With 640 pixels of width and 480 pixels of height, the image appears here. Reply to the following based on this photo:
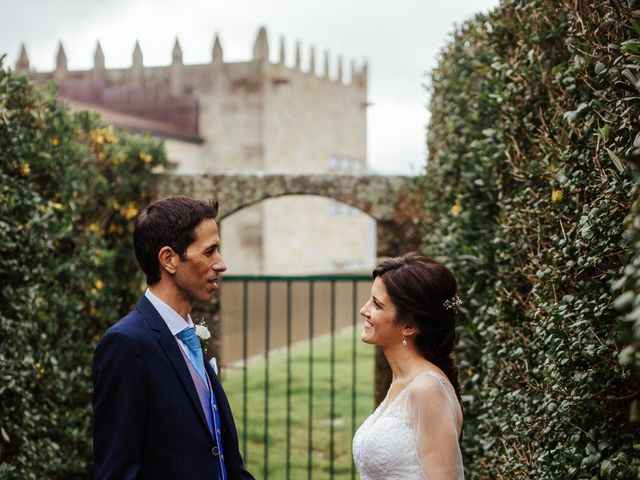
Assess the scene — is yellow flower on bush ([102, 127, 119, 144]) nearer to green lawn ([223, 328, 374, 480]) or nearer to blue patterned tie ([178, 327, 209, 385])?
green lawn ([223, 328, 374, 480])

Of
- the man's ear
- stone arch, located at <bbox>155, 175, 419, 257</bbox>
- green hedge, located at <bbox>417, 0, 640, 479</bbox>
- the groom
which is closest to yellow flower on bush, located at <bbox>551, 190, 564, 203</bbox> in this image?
green hedge, located at <bbox>417, 0, 640, 479</bbox>

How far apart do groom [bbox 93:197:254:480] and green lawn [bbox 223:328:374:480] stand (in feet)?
10.3

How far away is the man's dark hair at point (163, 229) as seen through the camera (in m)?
2.60

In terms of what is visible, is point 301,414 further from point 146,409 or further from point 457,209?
point 146,409

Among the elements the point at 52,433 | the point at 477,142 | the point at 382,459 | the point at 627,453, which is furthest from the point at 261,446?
the point at 627,453

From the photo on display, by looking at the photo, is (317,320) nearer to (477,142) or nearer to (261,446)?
(261,446)

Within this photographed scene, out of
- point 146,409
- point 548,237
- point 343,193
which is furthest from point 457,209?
point 146,409

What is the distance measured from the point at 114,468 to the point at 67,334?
9.90 feet

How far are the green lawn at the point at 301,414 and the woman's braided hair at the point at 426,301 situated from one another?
294 centimetres

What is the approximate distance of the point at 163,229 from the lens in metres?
2.60

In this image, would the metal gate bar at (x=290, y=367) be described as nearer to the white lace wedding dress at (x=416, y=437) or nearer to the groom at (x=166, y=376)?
the white lace wedding dress at (x=416, y=437)

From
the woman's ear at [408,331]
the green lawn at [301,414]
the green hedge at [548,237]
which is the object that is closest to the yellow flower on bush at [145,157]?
the green lawn at [301,414]

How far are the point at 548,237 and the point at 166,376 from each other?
4.92 feet

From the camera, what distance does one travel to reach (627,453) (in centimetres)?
222
